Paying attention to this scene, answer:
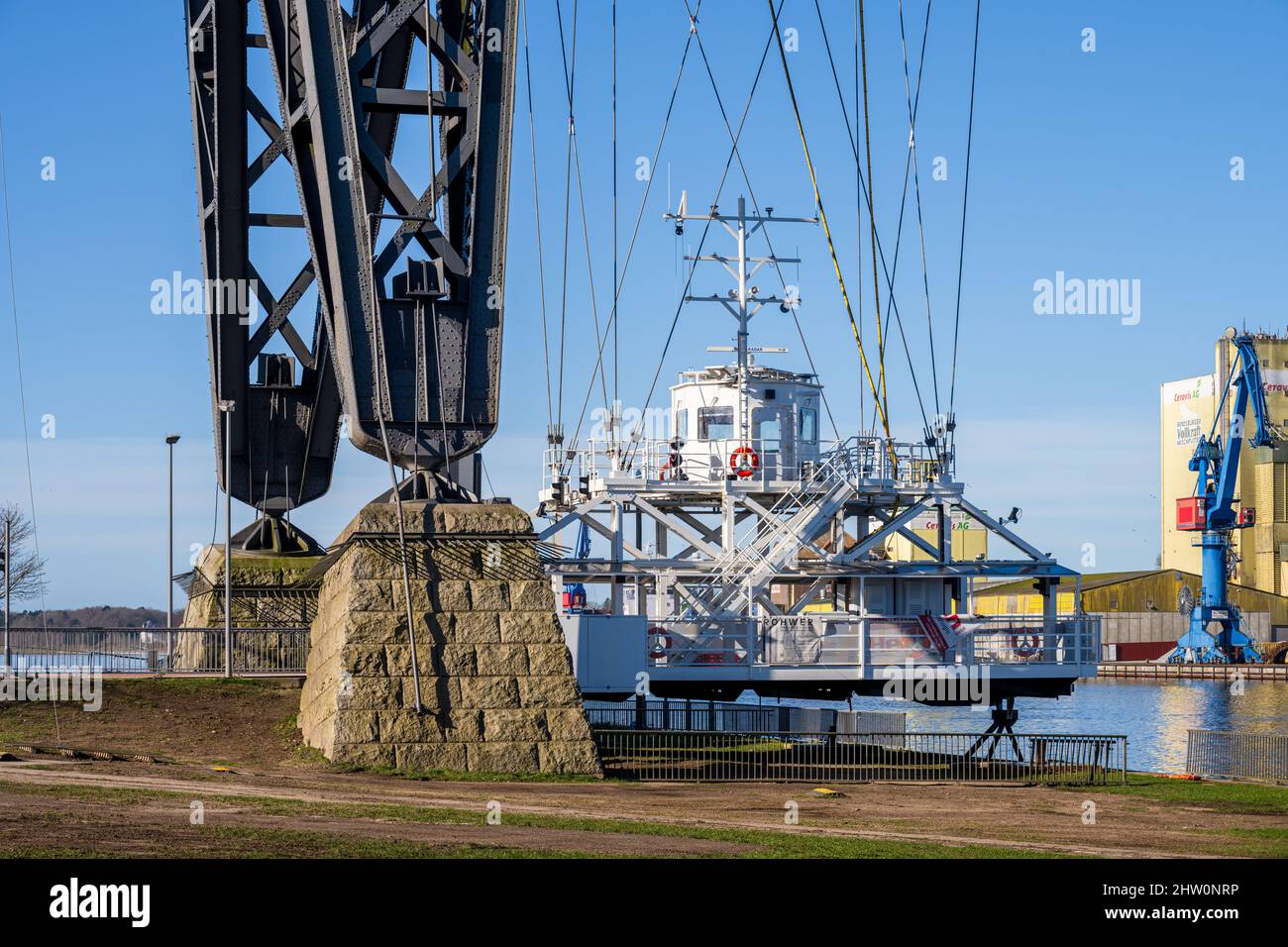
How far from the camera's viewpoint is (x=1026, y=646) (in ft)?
126

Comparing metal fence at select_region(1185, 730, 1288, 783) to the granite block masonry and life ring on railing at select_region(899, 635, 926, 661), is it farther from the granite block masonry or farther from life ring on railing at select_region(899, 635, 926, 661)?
the granite block masonry

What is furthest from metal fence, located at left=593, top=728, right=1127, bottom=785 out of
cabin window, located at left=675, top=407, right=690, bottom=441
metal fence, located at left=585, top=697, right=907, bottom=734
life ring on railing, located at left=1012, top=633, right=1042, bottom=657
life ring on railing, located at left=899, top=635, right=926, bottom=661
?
cabin window, located at left=675, top=407, right=690, bottom=441

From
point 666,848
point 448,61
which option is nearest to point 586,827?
point 666,848

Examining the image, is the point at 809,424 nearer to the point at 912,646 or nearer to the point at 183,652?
the point at 912,646

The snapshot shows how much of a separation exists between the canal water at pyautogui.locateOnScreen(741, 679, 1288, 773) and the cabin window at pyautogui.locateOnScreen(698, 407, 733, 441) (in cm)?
1582

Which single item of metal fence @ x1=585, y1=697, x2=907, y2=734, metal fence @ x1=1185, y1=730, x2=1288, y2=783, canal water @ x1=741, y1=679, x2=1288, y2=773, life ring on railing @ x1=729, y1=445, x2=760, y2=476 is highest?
life ring on railing @ x1=729, y1=445, x2=760, y2=476

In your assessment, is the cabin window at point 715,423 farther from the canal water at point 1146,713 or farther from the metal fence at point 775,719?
the canal water at point 1146,713

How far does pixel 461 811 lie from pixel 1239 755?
766 inches

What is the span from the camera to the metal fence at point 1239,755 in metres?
31.5

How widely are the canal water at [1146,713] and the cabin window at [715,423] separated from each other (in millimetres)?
15821

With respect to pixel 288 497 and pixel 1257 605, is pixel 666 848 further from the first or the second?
pixel 1257 605

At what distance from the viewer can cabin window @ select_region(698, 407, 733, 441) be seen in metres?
43.9

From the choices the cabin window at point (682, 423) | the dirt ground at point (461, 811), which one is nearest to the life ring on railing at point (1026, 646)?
the cabin window at point (682, 423)

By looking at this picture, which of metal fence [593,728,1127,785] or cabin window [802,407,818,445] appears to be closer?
metal fence [593,728,1127,785]
